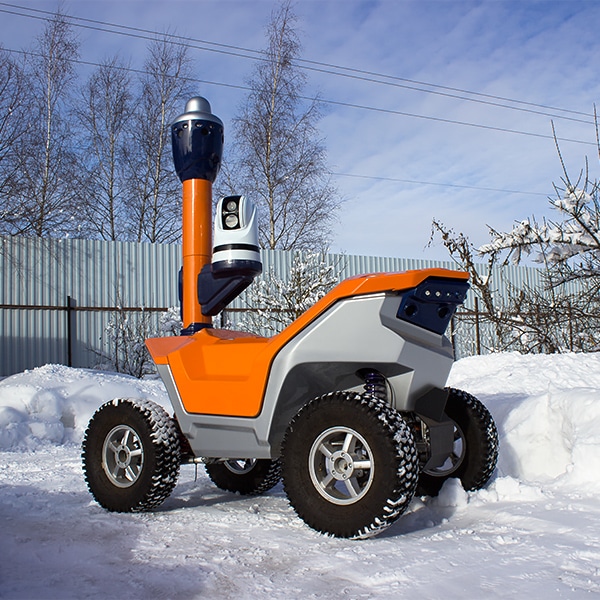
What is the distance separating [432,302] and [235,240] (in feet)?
5.05

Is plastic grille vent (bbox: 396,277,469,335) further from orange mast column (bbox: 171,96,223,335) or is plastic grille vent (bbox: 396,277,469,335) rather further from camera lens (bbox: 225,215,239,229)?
orange mast column (bbox: 171,96,223,335)

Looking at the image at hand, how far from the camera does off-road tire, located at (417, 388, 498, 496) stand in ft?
13.1

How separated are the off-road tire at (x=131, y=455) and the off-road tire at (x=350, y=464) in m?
0.96

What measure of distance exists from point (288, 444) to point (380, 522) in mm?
634

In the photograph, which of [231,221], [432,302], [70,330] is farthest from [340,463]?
[70,330]

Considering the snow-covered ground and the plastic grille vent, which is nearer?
the snow-covered ground

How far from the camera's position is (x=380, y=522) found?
3.16 m

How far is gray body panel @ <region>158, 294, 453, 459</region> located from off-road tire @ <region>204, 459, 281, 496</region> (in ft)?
2.50

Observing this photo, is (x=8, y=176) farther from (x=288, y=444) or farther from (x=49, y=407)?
(x=288, y=444)

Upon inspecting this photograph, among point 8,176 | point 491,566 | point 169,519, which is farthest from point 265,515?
point 8,176

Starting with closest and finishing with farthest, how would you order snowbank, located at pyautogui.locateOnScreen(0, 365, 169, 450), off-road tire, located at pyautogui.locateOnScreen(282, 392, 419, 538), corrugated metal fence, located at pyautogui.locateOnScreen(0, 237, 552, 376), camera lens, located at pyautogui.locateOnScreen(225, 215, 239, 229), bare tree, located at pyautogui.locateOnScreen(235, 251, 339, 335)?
off-road tire, located at pyautogui.locateOnScreen(282, 392, 419, 538), camera lens, located at pyautogui.locateOnScreen(225, 215, 239, 229), snowbank, located at pyautogui.locateOnScreen(0, 365, 169, 450), bare tree, located at pyautogui.locateOnScreen(235, 251, 339, 335), corrugated metal fence, located at pyautogui.locateOnScreen(0, 237, 552, 376)

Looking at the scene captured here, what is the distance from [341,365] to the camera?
3.69 metres

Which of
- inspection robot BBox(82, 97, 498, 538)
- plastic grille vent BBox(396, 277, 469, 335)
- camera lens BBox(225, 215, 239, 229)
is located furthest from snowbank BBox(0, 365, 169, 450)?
plastic grille vent BBox(396, 277, 469, 335)

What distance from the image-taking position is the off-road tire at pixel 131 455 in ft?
13.4
